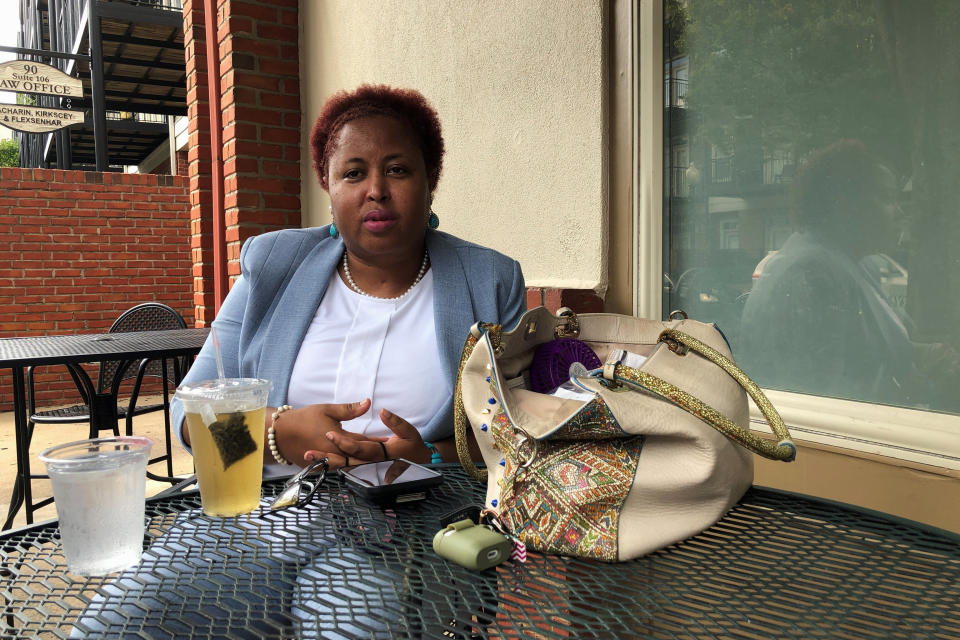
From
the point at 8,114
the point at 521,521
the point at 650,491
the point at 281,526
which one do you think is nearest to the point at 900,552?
the point at 650,491

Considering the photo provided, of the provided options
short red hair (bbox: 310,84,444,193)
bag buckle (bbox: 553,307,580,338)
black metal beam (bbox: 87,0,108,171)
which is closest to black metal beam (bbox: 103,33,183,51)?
black metal beam (bbox: 87,0,108,171)

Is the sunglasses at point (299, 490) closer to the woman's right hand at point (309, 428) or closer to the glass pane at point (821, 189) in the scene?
the woman's right hand at point (309, 428)

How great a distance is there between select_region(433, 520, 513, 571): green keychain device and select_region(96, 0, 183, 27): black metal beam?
8221 mm

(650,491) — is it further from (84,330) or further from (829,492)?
(84,330)

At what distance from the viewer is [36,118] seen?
24.6 feet

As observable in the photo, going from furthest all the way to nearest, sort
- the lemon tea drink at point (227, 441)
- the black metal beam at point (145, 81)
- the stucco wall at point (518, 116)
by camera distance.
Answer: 1. the black metal beam at point (145, 81)
2. the stucco wall at point (518, 116)
3. the lemon tea drink at point (227, 441)

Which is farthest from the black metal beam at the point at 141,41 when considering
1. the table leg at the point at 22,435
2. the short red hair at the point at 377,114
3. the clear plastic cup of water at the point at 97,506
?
the clear plastic cup of water at the point at 97,506

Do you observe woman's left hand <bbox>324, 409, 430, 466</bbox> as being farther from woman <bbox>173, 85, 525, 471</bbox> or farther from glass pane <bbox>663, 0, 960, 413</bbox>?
glass pane <bbox>663, 0, 960, 413</bbox>

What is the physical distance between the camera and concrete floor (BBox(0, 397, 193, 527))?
154 inches

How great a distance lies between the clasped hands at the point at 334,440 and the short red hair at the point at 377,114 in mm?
703

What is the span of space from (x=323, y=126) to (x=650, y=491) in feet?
4.33

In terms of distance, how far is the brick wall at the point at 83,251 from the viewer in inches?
270

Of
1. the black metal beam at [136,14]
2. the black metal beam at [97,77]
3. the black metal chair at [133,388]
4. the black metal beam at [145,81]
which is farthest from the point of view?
the black metal beam at [145,81]

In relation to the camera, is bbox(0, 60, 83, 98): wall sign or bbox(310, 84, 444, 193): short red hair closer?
bbox(310, 84, 444, 193): short red hair
